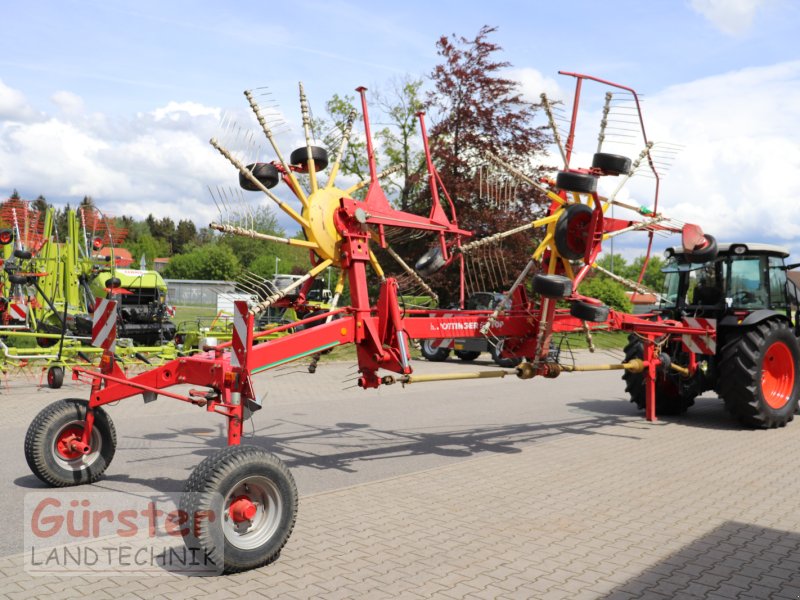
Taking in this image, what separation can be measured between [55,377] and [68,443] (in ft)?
21.8

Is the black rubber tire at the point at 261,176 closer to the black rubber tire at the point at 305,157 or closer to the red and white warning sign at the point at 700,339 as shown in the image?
the black rubber tire at the point at 305,157

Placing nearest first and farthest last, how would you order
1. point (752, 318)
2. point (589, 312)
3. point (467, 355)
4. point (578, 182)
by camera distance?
point (578, 182) < point (589, 312) < point (752, 318) < point (467, 355)

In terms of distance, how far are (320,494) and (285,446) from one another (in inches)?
84.5

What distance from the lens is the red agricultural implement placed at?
4.82 metres

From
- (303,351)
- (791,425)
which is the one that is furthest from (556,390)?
(303,351)

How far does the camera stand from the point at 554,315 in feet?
27.2

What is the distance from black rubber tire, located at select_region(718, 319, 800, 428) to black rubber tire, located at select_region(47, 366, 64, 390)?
33.2 ft

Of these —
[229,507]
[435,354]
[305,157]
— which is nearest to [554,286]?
[305,157]

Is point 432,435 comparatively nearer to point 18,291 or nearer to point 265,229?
point 265,229

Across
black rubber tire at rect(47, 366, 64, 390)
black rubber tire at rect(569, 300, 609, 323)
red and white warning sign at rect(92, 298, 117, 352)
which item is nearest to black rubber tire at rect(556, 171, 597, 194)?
black rubber tire at rect(569, 300, 609, 323)

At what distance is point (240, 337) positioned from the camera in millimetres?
5410

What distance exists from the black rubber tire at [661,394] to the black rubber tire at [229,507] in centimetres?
716

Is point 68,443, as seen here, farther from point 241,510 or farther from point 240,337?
point 241,510

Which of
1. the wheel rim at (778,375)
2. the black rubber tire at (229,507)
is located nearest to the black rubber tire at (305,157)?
the black rubber tire at (229,507)
